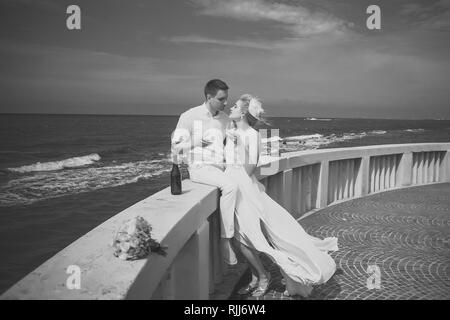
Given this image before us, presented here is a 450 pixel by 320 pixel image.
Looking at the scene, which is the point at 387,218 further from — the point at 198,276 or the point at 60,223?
the point at 60,223

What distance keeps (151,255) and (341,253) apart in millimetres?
3184

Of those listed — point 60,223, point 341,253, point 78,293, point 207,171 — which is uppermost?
point 207,171

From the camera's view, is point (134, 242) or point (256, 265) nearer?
point (134, 242)

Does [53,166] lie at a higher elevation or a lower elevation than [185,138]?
lower

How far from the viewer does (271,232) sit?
3.61m

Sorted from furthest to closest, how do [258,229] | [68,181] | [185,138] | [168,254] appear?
[68,181] < [185,138] < [258,229] < [168,254]

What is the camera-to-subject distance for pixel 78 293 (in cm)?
169

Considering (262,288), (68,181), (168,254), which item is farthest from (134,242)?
(68,181)

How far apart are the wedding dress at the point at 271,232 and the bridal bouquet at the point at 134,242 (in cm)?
141

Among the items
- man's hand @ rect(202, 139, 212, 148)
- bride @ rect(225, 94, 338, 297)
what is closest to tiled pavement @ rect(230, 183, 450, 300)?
A: bride @ rect(225, 94, 338, 297)

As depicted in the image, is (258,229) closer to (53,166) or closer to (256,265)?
(256,265)

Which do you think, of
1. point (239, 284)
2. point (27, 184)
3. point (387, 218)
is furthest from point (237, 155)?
point (27, 184)

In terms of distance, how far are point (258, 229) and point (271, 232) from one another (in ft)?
0.68

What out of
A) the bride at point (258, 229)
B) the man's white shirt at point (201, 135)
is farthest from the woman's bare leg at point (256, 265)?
the man's white shirt at point (201, 135)
